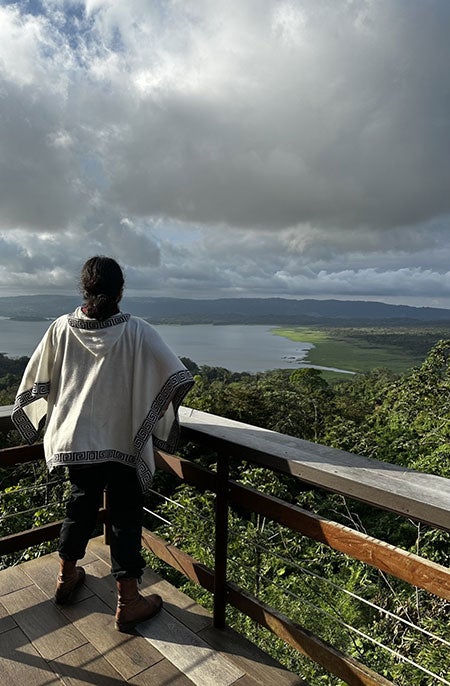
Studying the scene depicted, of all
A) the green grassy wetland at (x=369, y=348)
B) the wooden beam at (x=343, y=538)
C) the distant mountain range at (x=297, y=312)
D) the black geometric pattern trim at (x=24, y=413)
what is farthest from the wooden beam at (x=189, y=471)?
the distant mountain range at (x=297, y=312)

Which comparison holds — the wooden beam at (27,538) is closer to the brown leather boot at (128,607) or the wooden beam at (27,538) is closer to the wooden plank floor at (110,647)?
the wooden plank floor at (110,647)

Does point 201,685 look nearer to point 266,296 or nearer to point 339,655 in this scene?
point 339,655

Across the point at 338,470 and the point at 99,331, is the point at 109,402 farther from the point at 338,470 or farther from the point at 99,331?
the point at 338,470

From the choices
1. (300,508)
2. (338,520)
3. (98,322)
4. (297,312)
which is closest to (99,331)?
(98,322)

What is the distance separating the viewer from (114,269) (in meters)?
1.53

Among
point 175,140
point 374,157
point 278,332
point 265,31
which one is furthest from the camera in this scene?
point 278,332

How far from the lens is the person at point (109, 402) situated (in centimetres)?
148

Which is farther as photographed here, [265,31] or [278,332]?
[278,332]

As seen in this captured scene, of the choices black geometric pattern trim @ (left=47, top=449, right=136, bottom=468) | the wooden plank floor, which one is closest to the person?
black geometric pattern trim @ (left=47, top=449, right=136, bottom=468)

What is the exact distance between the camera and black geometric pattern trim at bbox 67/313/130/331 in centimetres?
150

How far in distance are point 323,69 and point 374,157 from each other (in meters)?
14.6

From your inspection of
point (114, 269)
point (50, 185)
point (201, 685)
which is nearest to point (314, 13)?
point (114, 269)

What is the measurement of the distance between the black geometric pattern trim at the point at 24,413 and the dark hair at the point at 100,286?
0.36 metres

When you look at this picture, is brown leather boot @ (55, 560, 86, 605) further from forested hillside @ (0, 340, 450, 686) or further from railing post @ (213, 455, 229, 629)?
railing post @ (213, 455, 229, 629)
